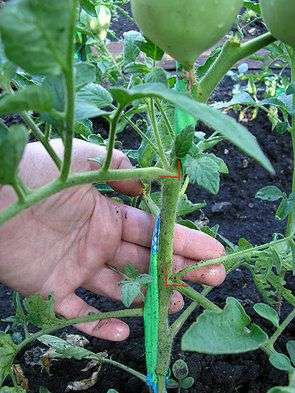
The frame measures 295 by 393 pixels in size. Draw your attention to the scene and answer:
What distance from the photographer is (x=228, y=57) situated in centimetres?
78

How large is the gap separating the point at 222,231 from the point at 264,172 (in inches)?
13.1

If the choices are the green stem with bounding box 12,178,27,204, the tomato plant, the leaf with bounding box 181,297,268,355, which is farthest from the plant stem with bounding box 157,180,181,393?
the green stem with bounding box 12,178,27,204

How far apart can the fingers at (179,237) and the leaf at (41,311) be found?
25 cm

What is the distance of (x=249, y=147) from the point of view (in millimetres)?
503

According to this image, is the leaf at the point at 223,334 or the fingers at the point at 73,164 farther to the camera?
the fingers at the point at 73,164

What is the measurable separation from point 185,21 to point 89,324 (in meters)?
→ 0.77

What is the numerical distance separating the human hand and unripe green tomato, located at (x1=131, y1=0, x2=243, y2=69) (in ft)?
1.56

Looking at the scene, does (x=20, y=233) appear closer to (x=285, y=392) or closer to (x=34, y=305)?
(x=34, y=305)

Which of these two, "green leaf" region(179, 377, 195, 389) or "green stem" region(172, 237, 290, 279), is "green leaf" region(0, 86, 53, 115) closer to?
"green stem" region(172, 237, 290, 279)

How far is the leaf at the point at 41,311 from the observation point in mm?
1028

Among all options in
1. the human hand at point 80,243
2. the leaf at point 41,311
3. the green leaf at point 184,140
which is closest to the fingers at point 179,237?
the human hand at point 80,243

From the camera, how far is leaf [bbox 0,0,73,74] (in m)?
0.49

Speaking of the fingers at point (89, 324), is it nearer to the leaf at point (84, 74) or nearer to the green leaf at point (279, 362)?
the green leaf at point (279, 362)

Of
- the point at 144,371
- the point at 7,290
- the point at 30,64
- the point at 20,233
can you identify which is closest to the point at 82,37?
the point at 20,233
